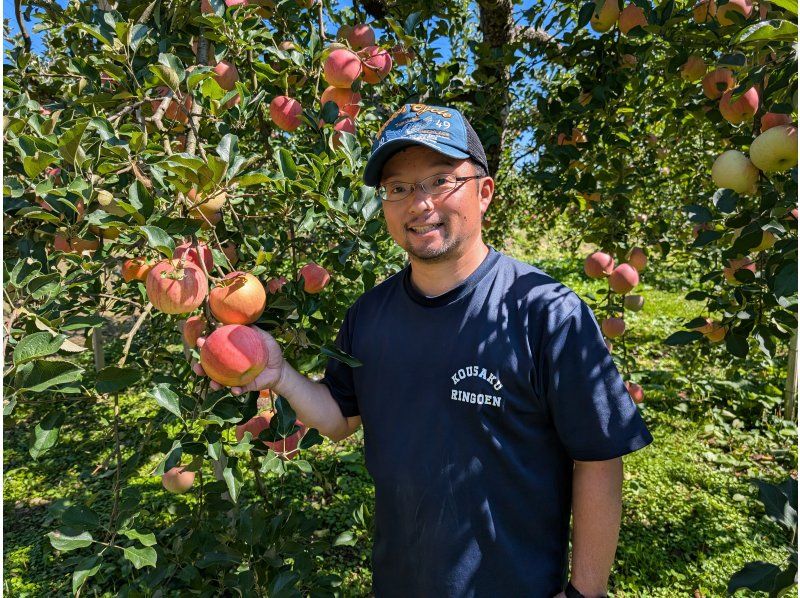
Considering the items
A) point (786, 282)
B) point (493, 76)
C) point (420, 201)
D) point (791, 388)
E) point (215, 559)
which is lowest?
point (791, 388)

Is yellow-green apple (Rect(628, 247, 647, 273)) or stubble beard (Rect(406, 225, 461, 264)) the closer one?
stubble beard (Rect(406, 225, 461, 264))

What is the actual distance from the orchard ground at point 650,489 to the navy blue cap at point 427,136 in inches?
43.3

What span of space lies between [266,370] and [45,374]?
413 millimetres

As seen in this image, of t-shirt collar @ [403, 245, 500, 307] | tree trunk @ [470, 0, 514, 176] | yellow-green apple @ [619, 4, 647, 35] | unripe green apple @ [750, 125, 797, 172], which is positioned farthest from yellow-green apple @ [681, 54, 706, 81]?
t-shirt collar @ [403, 245, 500, 307]

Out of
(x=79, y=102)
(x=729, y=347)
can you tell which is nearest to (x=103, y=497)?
(x=79, y=102)

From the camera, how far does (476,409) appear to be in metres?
1.14

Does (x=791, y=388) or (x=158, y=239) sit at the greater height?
(x=158, y=239)

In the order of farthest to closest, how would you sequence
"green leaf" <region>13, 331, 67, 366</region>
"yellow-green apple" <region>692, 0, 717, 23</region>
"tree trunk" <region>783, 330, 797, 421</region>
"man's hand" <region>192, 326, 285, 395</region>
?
1. "tree trunk" <region>783, 330, 797, 421</region>
2. "yellow-green apple" <region>692, 0, 717, 23</region>
3. "man's hand" <region>192, 326, 285, 395</region>
4. "green leaf" <region>13, 331, 67, 366</region>

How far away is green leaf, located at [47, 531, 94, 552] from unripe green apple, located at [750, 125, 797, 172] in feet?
5.27

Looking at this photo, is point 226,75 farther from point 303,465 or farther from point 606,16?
point 606,16

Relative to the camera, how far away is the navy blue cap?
1153 millimetres

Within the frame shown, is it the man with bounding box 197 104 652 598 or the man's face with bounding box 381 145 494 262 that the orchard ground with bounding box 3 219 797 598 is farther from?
the man's face with bounding box 381 145 494 262

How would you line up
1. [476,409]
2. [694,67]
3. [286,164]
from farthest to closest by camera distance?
[694,67]
[286,164]
[476,409]

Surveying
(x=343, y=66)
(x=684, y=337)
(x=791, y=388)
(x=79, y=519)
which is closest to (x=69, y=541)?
(x=79, y=519)
